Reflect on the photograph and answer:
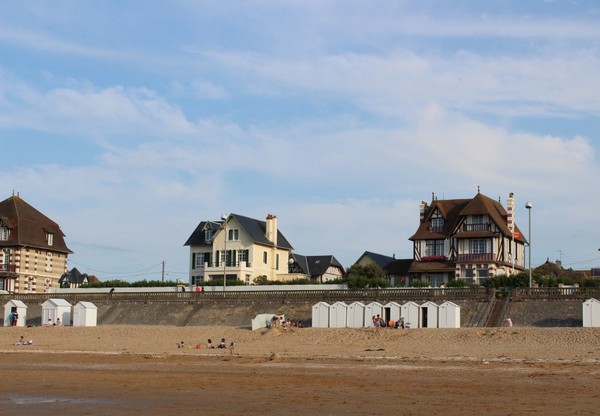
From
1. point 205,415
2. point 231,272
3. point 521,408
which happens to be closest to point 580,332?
point 521,408

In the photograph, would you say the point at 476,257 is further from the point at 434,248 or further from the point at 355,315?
the point at 355,315

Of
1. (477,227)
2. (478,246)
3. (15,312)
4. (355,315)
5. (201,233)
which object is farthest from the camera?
(201,233)

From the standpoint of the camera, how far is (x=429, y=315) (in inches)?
1987

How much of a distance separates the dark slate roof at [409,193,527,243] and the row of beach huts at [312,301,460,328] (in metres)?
20.5

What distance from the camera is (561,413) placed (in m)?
20.2

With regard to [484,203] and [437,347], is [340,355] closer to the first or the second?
[437,347]

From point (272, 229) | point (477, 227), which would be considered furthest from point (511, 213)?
point (272, 229)

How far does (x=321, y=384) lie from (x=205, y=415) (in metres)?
7.60

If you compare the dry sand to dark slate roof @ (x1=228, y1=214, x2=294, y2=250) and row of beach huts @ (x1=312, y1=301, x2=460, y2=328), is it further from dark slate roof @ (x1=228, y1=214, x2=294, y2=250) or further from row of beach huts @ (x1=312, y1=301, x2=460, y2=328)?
dark slate roof @ (x1=228, y1=214, x2=294, y2=250)

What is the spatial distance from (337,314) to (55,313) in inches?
743

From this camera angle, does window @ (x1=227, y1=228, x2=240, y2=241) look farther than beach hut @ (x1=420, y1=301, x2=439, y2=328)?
Yes

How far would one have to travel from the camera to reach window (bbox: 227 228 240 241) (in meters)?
79.6

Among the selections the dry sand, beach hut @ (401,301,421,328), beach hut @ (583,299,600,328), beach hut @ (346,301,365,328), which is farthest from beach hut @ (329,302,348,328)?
beach hut @ (583,299,600,328)

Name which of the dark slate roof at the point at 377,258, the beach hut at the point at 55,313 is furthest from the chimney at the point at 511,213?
the beach hut at the point at 55,313
